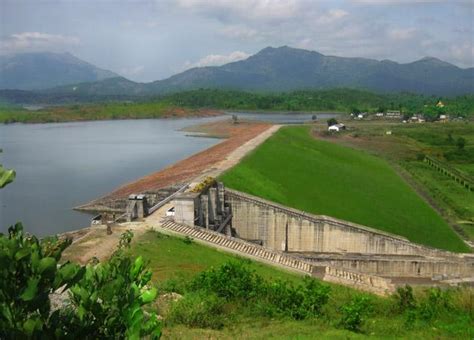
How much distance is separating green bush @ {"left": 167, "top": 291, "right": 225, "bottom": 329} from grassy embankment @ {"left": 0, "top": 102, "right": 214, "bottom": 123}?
108 metres

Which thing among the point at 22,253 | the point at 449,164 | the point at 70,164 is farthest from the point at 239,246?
the point at 449,164

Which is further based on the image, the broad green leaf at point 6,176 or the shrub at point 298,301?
the shrub at point 298,301

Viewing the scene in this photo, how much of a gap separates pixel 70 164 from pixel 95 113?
7023 centimetres

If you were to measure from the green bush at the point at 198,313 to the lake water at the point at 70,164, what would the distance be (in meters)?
23.1

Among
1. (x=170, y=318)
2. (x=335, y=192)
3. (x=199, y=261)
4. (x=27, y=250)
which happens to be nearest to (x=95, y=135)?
(x=335, y=192)

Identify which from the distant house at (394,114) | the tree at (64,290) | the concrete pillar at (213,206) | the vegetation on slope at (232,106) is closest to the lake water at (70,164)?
the concrete pillar at (213,206)

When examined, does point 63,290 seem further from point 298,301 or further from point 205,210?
point 205,210

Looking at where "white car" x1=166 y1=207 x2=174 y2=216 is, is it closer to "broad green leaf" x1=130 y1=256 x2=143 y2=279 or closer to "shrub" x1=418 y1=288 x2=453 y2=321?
"shrub" x1=418 y1=288 x2=453 y2=321

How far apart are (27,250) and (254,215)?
23.8m

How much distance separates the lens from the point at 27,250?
3186 millimetres

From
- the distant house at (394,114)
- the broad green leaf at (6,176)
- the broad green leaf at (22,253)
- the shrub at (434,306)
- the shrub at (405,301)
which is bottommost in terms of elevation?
the distant house at (394,114)

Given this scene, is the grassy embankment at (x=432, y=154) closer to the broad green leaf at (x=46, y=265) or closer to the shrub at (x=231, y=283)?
the shrub at (x=231, y=283)

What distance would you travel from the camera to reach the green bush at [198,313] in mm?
8805

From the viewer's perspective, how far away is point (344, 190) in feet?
123
